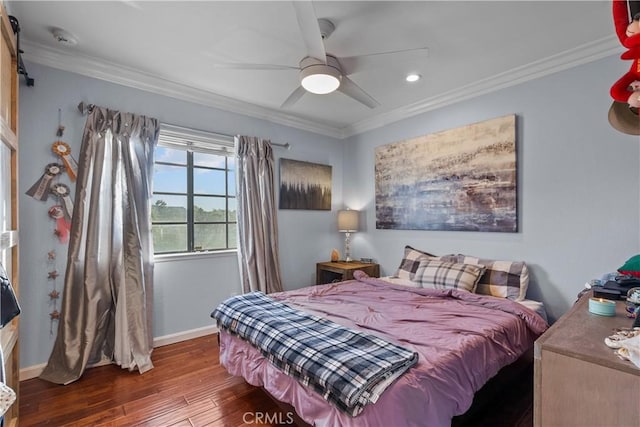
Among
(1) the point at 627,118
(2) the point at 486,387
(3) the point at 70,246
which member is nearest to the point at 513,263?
(2) the point at 486,387

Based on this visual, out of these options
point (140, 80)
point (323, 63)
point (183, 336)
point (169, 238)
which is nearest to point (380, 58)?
point (323, 63)

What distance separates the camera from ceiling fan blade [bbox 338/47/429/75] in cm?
184

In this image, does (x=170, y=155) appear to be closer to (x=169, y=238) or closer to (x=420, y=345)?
(x=169, y=238)

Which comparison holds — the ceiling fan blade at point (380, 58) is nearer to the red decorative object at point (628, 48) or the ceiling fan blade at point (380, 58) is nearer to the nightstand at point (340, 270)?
the red decorative object at point (628, 48)

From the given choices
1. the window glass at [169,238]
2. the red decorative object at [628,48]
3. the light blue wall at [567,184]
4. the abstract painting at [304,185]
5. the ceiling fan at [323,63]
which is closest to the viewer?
the red decorative object at [628,48]

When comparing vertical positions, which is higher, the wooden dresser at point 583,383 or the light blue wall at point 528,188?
the light blue wall at point 528,188

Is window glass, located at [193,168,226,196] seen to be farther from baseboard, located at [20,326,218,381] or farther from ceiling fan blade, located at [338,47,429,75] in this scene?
ceiling fan blade, located at [338,47,429,75]

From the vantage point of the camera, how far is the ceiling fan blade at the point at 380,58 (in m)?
1.84

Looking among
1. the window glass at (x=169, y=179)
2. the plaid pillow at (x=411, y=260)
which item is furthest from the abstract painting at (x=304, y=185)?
the plaid pillow at (x=411, y=260)

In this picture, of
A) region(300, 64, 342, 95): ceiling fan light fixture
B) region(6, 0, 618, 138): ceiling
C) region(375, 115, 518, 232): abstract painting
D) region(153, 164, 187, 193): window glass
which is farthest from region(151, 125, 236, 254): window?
region(375, 115, 518, 232): abstract painting

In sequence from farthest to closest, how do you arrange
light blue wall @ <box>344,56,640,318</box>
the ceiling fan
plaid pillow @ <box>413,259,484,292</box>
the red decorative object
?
plaid pillow @ <box>413,259,484,292</box> < light blue wall @ <box>344,56,640,318</box> < the ceiling fan < the red decorative object

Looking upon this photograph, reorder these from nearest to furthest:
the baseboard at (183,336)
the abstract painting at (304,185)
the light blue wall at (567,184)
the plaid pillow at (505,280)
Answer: the light blue wall at (567,184)
the plaid pillow at (505,280)
the baseboard at (183,336)
the abstract painting at (304,185)

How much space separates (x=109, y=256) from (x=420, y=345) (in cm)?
257

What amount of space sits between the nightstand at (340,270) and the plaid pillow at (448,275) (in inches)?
32.7
